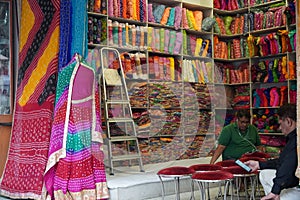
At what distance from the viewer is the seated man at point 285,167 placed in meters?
3.11

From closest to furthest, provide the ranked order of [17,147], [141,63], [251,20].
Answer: [17,147] < [141,63] < [251,20]

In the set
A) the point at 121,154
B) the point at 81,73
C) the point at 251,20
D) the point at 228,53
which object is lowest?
the point at 121,154

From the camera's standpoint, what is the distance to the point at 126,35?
5.75 meters

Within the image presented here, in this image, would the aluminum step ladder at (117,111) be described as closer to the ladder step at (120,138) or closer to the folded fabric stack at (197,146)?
the ladder step at (120,138)

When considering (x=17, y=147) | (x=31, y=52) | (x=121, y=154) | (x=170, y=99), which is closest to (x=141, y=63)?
(x=170, y=99)

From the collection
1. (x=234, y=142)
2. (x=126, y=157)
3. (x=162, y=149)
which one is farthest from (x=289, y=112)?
(x=162, y=149)

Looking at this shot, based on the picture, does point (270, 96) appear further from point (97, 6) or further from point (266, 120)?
point (97, 6)

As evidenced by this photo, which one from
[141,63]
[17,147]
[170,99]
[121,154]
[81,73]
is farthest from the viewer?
[170,99]

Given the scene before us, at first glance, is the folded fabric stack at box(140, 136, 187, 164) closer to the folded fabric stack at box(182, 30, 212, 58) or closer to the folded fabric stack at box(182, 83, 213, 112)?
the folded fabric stack at box(182, 83, 213, 112)

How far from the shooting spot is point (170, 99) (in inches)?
248

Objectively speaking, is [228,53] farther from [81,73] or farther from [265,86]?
[81,73]

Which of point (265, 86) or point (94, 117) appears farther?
point (265, 86)

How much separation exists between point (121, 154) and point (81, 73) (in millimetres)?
1371

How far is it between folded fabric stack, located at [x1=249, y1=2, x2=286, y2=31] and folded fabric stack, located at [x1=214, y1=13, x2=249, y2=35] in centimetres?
13
